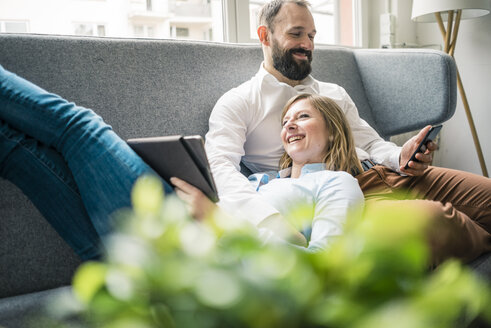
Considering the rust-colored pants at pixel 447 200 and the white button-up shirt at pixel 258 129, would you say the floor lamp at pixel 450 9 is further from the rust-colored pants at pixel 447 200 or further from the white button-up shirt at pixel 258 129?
the rust-colored pants at pixel 447 200

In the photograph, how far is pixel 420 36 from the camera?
3047 millimetres

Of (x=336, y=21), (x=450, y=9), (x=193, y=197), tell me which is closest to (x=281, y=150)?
(x=193, y=197)

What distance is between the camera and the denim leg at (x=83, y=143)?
2.73 ft

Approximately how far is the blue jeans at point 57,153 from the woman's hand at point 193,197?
0.04 m

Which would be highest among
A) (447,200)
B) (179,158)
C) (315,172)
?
(179,158)

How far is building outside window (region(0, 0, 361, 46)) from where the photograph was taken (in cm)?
180

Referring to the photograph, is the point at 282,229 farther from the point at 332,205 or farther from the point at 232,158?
the point at 232,158

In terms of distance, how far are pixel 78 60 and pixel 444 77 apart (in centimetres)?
134

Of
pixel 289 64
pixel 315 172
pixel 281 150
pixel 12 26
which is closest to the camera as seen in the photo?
pixel 315 172

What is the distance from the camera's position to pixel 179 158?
0.85 meters

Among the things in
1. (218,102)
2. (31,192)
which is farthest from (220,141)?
(31,192)

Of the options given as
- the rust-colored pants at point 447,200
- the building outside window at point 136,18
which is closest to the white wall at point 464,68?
the building outside window at point 136,18

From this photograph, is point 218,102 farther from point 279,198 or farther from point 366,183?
point 366,183

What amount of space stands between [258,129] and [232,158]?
8.5 inches
